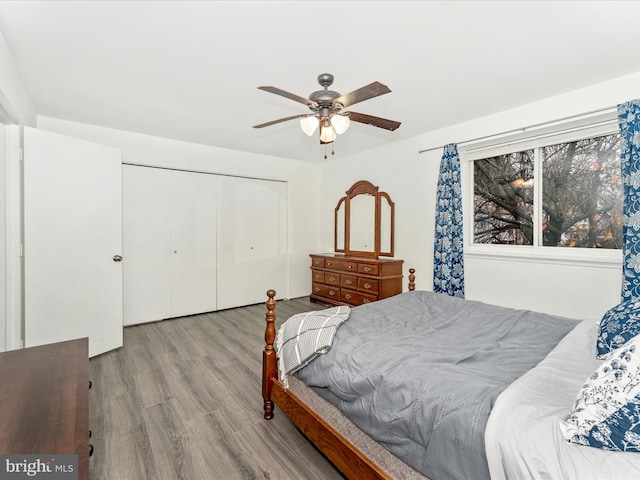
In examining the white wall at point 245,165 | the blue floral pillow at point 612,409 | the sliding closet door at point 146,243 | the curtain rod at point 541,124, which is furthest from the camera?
the sliding closet door at point 146,243

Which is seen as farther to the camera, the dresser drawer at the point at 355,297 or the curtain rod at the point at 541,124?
the dresser drawer at the point at 355,297

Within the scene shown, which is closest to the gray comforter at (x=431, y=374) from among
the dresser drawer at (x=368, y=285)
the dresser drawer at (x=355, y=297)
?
the dresser drawer at (x=368, y=285)

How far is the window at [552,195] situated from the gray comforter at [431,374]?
4.37 ft

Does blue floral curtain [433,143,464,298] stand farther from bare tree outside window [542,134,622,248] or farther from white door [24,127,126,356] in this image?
white door [24,127,126,356]

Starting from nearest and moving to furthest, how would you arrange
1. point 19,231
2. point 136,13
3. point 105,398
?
point 136,13 → point 105,398 → point 19,231

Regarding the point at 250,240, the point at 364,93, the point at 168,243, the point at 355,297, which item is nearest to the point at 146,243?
the point at 168,243

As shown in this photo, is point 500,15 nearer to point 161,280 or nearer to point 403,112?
point 403,112

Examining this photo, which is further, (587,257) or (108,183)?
(108,183)

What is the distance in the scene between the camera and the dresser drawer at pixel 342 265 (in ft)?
14.1

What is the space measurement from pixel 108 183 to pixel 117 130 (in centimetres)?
111

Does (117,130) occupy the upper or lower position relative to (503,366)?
upper

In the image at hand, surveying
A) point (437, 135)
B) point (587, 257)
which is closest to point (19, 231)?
point (437, 135)

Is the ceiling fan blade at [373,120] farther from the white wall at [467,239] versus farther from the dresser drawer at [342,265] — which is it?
the dresser drawer at [342,265]

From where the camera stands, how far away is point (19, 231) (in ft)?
8.11
